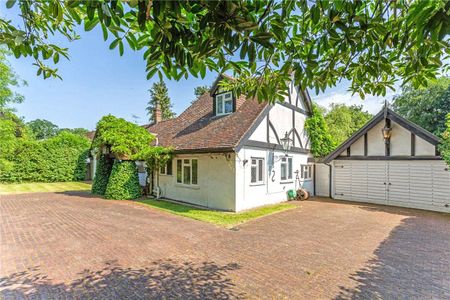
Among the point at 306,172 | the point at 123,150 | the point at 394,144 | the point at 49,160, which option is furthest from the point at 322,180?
the point at 49,160

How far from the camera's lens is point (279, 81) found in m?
2.99

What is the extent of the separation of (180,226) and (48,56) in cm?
670

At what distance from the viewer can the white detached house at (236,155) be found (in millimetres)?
10719

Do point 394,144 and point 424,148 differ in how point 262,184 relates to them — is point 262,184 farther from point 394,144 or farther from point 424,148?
point 424,148

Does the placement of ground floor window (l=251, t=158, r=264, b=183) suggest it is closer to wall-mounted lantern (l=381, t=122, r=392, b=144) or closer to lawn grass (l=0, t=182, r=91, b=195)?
wall-mounted lantern (l=381, t=122, r=392, b=144)

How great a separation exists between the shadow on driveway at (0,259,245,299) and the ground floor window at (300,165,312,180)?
11.4 m

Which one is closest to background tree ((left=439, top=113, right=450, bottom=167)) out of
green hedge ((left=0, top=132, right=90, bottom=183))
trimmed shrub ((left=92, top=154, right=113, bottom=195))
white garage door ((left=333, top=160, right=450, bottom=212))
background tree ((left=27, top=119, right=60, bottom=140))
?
white garage door ((left=333, top=160, right=450, bottom=212))

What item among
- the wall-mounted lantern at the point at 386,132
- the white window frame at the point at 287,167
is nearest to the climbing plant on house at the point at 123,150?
the white window frame at the point at 287,167

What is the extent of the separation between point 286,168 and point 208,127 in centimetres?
504

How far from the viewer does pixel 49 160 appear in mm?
21812

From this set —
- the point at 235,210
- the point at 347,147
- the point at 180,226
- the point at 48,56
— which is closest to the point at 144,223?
the point at 180,226

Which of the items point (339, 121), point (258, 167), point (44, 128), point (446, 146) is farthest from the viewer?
point (44, 128)

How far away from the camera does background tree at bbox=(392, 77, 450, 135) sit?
21.0 m

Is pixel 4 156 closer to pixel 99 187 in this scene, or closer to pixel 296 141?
pixel 99 187
